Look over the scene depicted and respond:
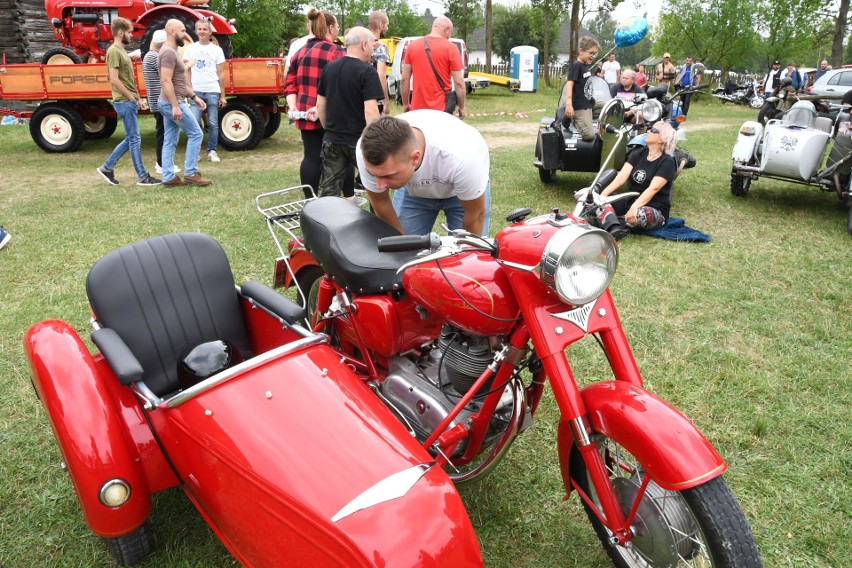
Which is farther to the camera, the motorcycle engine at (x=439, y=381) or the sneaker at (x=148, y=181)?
the sneaker at (x=148, y=181)

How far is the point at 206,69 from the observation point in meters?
7.70

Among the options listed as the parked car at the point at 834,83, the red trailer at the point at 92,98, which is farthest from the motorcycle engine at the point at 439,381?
the parked car at the point at 834,83

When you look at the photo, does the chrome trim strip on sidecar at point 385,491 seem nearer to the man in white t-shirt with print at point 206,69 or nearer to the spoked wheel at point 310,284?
the spoked wheel at point 310,284

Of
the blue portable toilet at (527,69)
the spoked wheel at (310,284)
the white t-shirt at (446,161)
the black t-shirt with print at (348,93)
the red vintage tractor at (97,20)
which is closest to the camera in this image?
the white t-shirt at (446,161)

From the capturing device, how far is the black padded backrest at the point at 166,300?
238 centimetres

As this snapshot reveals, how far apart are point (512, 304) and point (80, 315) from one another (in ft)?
10.0

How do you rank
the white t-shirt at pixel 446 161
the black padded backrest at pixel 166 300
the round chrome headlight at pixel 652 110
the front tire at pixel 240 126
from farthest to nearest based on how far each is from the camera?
1. the front tire at pixel 240 126
2. the round chrome headlight at pixel 652 110
3. the white t-shirt at pixel 446 161
4. the black padded backrest at pixel 166 300

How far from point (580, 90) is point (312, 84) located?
2996 mm

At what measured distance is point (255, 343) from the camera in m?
2.67

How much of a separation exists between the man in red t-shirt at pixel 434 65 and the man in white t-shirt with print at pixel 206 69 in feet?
9.21

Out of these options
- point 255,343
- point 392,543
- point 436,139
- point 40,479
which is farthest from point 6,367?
point 392,543

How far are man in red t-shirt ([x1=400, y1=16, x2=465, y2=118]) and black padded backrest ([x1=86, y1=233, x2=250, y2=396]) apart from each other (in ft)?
13.8

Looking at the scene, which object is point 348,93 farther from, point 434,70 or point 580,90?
point 580,90

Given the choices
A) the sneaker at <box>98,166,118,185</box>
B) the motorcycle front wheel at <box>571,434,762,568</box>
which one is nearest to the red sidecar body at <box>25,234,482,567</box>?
the motorcycle front wheel at <box>571,434,762,568</box>
